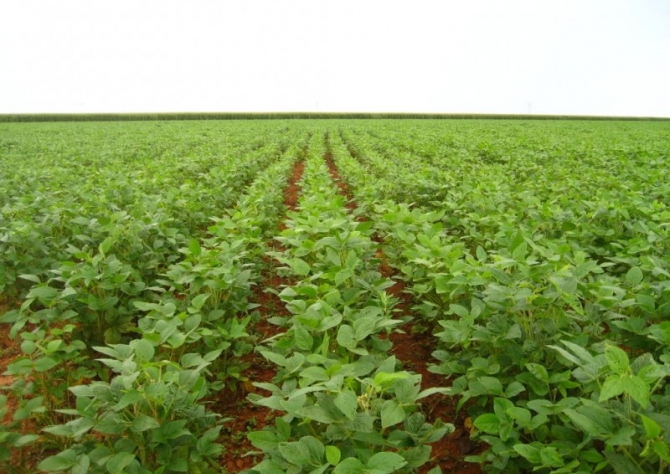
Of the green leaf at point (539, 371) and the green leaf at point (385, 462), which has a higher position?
the green leaf at point (539, 371)

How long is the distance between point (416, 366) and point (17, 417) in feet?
7.97

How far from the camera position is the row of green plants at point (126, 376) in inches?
71.1

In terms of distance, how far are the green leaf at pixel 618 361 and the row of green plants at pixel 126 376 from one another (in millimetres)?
1620

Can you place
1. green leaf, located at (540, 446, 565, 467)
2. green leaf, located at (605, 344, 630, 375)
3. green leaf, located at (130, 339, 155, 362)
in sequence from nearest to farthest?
green leaf, located at (605, 344, 630, 375)
green leaf, located at (540, 446, 565, 467)
green leaf, located at (130, 339, 155, 362)

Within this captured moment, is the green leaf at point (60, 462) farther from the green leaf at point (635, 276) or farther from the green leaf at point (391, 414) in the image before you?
the green leaf at point (635, 276)

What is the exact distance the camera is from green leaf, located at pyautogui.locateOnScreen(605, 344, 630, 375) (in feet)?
4.62

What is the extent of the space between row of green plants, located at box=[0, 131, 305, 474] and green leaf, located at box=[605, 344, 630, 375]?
5.32 ft

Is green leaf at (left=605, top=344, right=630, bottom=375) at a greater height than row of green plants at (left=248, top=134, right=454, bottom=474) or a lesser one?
greater

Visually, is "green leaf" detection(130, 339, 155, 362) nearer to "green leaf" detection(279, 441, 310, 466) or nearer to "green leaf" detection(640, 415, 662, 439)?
"green leaf" detection(279, 441, 310, 466)

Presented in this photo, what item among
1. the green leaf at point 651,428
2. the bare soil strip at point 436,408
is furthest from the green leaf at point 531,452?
the bare soil strip at point 436,408

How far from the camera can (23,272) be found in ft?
12.1

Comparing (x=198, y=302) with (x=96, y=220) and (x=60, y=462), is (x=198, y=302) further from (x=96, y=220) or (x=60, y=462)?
(x=96, y=220)

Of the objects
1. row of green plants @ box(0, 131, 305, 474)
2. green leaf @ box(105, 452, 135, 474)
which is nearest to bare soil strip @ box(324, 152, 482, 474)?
row of green plants @ box(0, 131, 305, 474)

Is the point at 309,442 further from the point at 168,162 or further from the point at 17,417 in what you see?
the point at 168,162
